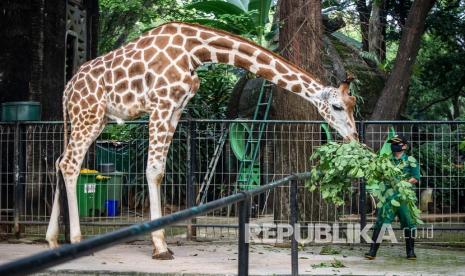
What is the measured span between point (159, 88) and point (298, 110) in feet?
8.17

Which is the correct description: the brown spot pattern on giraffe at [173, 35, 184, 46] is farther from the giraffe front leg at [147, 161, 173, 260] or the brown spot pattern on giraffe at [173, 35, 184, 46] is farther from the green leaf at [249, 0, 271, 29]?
the green leaf at [249, 0, 271, 29]

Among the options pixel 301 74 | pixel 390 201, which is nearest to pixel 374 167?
pixel 390 201

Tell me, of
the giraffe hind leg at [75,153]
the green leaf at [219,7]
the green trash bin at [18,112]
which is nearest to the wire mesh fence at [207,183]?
the green trash bin at [18,112]

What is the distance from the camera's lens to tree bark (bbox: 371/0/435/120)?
43.8 ft

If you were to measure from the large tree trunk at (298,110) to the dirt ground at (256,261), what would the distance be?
71 cm

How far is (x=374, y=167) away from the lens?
7.23m

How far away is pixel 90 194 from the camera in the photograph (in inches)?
497

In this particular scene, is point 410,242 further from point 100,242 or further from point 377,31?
point 377,31

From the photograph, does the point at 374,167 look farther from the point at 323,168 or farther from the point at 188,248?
the point at 188,248

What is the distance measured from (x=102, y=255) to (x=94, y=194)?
3.74 meters

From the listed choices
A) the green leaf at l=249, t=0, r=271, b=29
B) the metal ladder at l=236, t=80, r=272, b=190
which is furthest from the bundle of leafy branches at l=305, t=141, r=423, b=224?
the green leaf at l=249, t=0, r=271, b=29

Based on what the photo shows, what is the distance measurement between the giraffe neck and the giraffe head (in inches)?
8.5

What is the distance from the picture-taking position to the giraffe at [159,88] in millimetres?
8625

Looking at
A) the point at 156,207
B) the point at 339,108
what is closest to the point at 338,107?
the point at 339,108
